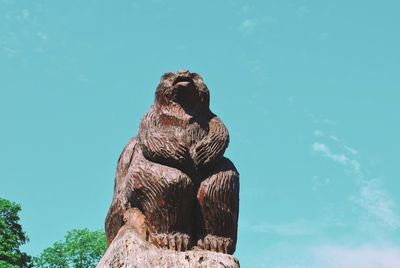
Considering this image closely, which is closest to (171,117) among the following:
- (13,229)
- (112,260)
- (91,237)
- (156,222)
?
(156,222)

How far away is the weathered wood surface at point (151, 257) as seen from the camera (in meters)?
5.95

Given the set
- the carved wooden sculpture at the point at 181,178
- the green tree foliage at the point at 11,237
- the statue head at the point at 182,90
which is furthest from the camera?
the green tree foliage at the point at 11,237

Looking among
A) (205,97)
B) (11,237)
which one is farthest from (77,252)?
(205,97)

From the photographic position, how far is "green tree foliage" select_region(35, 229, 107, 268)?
22031 mm

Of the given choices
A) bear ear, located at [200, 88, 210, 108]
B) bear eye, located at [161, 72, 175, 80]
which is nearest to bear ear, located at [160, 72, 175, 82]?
bear eye, located at [161, 72, 175, 80]

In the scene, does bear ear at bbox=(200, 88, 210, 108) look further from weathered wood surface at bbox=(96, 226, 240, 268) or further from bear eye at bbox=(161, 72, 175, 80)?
weathered wood surface at bbox=(96, 226, 240, 268)

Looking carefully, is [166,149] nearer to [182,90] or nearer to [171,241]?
[182,90]

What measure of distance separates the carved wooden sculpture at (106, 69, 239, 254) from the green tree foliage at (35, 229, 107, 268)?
619 inches

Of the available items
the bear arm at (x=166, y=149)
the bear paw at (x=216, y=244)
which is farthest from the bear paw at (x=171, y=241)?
the bear arm at (x=166, y=149)

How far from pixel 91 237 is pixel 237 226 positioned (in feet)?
54.2

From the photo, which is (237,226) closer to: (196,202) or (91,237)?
(196,202)

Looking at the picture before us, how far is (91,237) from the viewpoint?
73.6ft

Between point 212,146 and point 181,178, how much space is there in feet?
1.59

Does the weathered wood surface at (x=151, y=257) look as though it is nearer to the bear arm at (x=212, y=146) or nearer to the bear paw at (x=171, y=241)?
the bear paw at (x=171, y=241)
